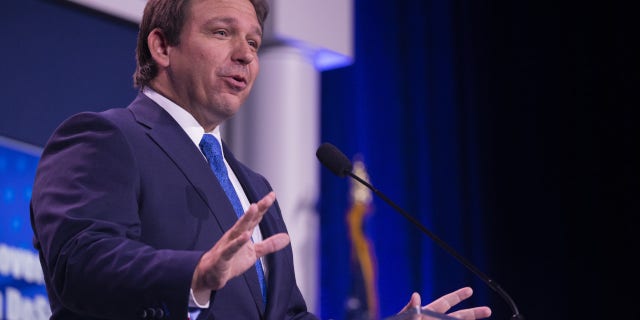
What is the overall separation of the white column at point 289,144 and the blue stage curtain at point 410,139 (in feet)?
1.53

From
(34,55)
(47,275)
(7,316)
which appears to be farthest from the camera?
(34,55)

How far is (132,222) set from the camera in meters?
1.48

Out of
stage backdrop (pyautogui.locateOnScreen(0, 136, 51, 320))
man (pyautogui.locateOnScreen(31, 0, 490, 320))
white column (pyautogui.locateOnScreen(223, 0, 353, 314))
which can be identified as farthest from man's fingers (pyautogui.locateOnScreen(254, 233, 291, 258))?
white column (pyautogui.locateOnScreen(223, 0, 353, 314))

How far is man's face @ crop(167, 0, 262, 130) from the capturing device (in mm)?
1831

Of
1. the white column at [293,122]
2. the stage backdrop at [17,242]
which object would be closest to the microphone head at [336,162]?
the stage backdrop at [17,242]

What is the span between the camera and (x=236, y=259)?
49.9 inches

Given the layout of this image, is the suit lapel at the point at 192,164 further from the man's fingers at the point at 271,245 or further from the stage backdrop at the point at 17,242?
the stage backdrop at the point at 17,242

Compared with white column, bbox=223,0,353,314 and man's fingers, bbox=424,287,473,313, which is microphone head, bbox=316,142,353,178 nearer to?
man's fingers, bbox=424,287,473,313

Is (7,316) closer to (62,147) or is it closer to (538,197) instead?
(62,147)

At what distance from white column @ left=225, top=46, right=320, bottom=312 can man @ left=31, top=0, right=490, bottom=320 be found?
1791 mm

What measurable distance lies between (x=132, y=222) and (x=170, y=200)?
0.11 metres

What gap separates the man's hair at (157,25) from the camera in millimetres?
1892

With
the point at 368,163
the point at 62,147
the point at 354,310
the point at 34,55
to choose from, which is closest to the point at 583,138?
the point at 368,163

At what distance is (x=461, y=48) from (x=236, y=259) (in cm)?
358
